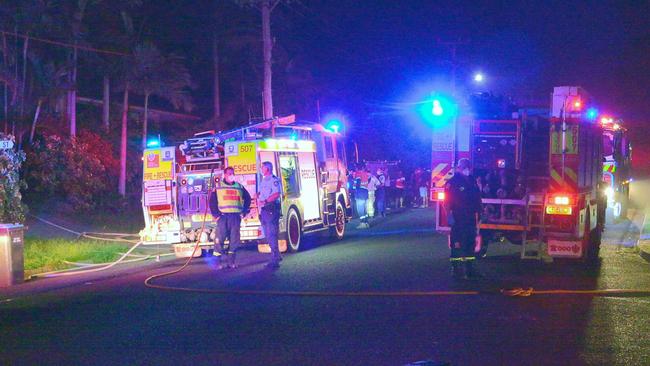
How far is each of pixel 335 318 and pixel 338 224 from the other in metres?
10.7

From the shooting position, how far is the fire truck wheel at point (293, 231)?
53.9ft

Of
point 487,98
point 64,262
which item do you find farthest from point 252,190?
point 487,98

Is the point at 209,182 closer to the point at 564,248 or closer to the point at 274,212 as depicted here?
the point at 274,212

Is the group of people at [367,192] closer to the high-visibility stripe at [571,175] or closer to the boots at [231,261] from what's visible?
the boots at [231,261]

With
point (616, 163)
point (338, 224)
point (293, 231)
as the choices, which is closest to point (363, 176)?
point (338, 224)

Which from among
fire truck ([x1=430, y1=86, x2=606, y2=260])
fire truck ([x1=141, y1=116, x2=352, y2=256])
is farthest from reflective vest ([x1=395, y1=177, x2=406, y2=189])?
fire truck ([x1=430, y1=86, x2=606, y2=260])

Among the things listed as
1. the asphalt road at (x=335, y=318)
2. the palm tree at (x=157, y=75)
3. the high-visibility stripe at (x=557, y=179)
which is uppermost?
the palm tree at (x=157, y=75)

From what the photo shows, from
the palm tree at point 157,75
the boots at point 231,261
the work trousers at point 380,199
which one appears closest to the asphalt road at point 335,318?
the boots at point 231,261

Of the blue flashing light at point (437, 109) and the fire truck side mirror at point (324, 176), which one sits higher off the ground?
the blue flashing light at point (437, 109)

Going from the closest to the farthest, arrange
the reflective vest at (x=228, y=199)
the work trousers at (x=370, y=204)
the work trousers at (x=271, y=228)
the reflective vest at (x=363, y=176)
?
the reflective vest at (x=228, y=199)
the work trousers at (x=271, y=228)
the work trousers at (x=370, y=204)
the reflective vest at (x=363, y=176)

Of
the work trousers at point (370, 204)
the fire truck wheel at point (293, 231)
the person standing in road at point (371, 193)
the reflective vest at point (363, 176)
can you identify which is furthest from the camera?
the reflective vest at point (363, 176)

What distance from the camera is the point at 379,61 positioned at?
43875 millimetres

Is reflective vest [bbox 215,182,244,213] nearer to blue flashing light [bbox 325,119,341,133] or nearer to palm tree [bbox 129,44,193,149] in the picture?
blue flashing light [bbox 325,119,341,133]

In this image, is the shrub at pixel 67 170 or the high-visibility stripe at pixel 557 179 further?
the shrub at pixel 67 170
